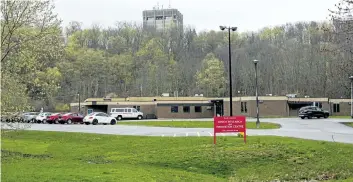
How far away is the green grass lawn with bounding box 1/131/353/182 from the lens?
15141mm

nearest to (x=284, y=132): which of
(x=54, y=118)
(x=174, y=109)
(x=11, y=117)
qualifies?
(x=11, y=117)

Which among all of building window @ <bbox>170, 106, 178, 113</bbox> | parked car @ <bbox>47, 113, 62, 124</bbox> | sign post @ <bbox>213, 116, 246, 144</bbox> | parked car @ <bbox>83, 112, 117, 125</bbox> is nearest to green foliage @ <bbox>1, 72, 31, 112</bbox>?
sign post @ <bbox>213, 116, 246, 144</bbox>

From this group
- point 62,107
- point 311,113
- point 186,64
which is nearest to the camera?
point 311,113

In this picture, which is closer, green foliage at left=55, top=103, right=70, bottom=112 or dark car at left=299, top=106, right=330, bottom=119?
dark car at left=299, top=106, right=330, bottom=119

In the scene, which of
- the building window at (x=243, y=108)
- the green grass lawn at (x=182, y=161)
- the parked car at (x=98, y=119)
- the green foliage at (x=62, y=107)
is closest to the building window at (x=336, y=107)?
the building window at (x=243, y=108)

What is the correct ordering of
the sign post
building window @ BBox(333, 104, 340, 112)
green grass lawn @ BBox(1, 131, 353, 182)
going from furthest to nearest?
building window @ BBox(333, 104, 340, 112), the sign post, green grass lawn @ BBox(1, 131, 353, 182)

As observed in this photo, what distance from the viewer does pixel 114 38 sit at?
121 metres

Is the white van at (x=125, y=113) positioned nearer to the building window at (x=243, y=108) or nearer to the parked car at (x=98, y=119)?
the building window at (x=243, y=108)

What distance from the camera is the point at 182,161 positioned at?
19.1m

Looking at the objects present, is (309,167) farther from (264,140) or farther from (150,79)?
(150,79)

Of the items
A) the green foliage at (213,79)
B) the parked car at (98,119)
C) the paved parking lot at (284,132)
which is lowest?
the paved parking lot at (284,132)

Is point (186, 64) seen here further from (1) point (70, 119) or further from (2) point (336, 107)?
(1) point (70, 119)

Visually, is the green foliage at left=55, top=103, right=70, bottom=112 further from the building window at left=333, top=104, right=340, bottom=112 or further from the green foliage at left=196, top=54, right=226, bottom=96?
the building window at left=333, top=104, right=340, bottom=112

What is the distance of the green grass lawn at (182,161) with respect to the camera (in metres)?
15.1
